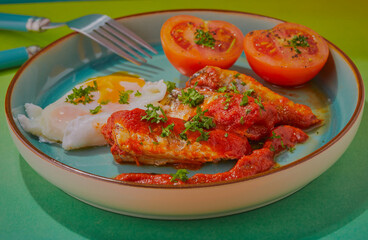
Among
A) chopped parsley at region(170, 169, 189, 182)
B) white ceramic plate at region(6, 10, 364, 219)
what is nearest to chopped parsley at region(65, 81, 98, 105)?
white ceramic plate at region(6, 10, 364, 219)

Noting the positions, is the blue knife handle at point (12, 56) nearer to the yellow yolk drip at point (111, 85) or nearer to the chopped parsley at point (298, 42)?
the yellow yolk drip at point (111, 85)

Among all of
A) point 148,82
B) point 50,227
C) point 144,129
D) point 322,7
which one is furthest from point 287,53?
point 50,227

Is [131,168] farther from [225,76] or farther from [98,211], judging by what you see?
[225,76]

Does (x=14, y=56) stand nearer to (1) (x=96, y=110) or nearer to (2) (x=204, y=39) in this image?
(1) (x=96, y=110)

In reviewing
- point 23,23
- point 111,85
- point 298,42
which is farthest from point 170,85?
point 23,23

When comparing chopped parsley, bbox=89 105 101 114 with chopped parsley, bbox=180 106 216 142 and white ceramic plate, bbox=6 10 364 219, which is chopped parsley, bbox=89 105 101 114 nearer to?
white ceramic plate, bbox=6 10 364 219

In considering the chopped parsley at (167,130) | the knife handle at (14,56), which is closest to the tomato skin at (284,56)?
the chopped parsley at (167,130)
